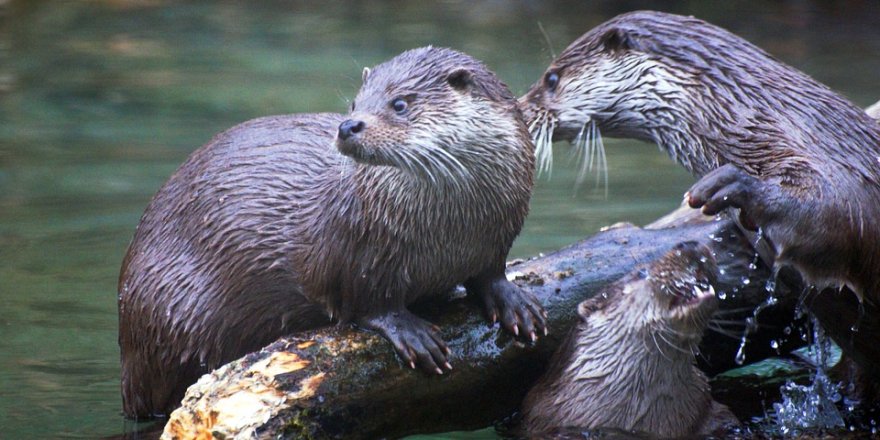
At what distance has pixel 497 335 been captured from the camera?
3.60 meters

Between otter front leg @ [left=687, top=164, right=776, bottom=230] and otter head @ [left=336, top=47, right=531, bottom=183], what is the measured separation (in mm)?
456

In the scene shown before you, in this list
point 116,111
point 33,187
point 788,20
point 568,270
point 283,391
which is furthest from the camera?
point 788,20

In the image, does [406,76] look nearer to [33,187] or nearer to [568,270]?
[568,270]

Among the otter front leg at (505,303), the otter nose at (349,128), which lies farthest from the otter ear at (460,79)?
the otter front leg at (505,303)

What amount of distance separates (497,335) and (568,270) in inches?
14.9

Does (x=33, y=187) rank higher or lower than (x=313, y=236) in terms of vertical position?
lower

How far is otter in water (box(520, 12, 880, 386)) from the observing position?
3336 mm

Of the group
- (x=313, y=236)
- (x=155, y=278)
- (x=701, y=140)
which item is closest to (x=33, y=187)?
(x=155, y=278)

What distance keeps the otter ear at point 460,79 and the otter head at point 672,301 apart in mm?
745

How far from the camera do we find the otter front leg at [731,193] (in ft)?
10.9

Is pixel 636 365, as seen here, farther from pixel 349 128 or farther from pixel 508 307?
pixel 349 128

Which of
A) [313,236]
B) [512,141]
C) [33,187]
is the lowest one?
[33,187]

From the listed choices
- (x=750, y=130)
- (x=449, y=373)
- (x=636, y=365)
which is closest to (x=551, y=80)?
(x=750, y=130)

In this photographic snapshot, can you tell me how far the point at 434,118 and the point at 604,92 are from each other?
2.94ft
